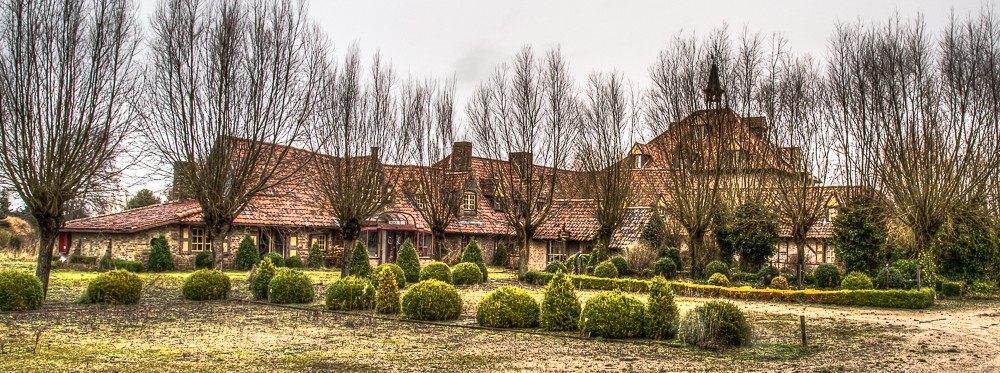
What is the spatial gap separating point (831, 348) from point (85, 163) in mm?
15947

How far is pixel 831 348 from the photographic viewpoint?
13172 mm

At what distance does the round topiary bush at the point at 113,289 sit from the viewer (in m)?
18.2

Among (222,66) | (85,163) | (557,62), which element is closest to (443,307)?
(85,163)

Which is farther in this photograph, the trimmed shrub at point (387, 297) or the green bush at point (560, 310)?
the trimmed shrub at point (387, 297)

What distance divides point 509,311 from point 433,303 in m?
1.87

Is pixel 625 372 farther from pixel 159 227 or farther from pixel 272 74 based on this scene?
pixel 159 227

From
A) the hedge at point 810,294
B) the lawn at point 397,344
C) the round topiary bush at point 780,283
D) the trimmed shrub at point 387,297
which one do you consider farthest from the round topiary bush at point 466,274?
the round topiary bush at point 780,283

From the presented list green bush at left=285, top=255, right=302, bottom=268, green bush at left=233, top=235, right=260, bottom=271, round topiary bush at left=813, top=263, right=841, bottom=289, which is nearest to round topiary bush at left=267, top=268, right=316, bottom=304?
green bush at left=233, top=235, right=260, bottom=271

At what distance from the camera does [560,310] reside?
588 inches

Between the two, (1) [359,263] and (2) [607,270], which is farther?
(2) [607,270]

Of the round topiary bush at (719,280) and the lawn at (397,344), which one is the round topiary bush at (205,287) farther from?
the round topiary bush at (719,280)

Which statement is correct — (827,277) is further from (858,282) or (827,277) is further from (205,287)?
(205,287)

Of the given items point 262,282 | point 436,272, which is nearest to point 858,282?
point 436,272

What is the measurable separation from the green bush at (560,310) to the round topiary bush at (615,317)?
678mm
